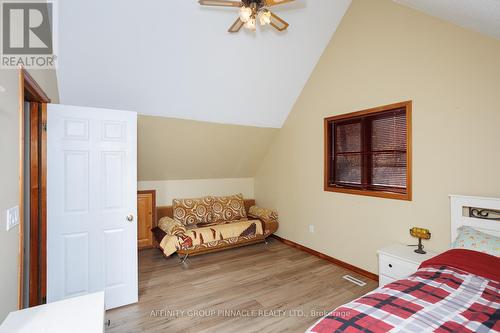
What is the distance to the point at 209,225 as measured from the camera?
14.0 feet

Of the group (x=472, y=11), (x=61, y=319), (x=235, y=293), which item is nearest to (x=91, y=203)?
(x=61, y=319)

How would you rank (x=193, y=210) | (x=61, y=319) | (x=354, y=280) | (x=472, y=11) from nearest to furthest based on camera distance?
(x=61, y=319) → (x=472, y=11) → (x=354, y=280) → (x=193, y=210)

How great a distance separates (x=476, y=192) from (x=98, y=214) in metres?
3.59

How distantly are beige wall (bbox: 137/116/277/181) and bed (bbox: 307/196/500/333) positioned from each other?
318 centimetres

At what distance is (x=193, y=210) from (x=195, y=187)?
58cm

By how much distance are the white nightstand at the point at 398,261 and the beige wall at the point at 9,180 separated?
2996 mm

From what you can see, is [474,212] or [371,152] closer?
[474,212]

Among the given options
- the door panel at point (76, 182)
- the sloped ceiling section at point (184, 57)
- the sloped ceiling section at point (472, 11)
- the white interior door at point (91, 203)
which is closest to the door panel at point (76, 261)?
the white interior door at point (91, 203)

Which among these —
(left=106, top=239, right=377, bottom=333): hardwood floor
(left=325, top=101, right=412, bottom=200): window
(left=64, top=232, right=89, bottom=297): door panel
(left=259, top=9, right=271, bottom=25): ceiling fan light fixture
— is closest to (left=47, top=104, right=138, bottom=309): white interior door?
(left=64, top=232, right=89, bottom=297): door panel

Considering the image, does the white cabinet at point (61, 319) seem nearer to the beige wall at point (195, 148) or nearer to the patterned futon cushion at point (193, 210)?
the beige wall at point (195, 148)

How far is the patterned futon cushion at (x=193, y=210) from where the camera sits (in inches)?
171

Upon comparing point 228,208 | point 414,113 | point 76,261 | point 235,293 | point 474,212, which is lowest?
point 235,293

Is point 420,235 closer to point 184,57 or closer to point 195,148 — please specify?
point 184,57

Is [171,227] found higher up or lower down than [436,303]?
lower down
